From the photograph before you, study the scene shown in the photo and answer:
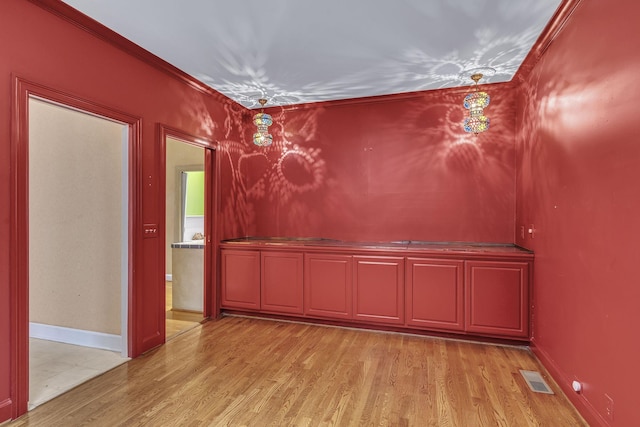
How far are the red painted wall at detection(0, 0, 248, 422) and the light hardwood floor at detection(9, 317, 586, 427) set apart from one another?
0.47 metres

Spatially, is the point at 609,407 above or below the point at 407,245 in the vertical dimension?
below

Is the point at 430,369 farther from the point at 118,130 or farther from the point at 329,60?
the point at 118,130

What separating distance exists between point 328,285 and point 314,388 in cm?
144

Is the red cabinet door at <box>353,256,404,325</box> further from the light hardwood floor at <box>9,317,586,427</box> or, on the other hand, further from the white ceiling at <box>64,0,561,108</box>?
the white ceiling at <box>64,0,561,108</box>

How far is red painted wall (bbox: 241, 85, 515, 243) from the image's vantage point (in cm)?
378

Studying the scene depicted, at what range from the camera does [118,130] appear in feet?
10.2

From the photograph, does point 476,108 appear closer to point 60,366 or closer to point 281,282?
point 281,282

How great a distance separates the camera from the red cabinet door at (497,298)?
3113 millimetres

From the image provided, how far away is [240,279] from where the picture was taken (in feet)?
13.5

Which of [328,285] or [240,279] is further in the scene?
[240,279]

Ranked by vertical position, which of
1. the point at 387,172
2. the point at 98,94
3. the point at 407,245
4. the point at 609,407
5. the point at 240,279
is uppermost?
the point at 98,94

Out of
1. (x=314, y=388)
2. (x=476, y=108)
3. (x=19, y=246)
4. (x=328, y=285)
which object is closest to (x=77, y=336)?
(x=19, y=246)

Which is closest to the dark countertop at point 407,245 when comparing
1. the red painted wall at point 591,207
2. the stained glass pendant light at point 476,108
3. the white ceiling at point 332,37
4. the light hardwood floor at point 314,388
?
the red painted wall at point 591,207

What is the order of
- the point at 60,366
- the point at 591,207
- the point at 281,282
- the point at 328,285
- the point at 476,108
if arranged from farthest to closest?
the point at 281,282
the point at 328,285
the point at 476,108
the point at 60,366
the point at 591,207
